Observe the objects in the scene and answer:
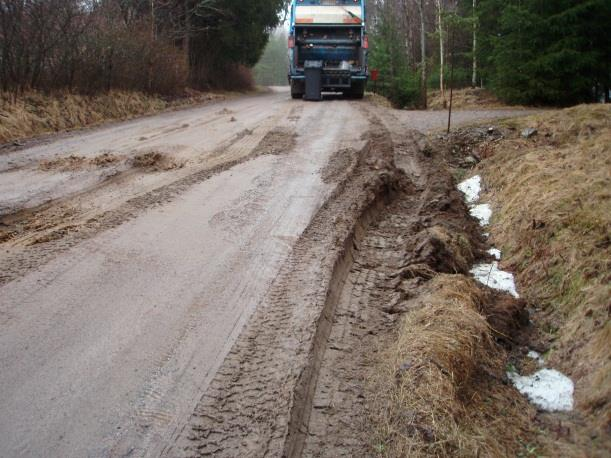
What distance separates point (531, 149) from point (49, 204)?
6709 millimetres

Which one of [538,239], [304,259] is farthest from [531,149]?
[304,259]

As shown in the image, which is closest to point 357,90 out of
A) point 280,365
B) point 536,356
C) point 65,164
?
point 65,164

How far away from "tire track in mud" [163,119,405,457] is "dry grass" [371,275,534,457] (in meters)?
0.49

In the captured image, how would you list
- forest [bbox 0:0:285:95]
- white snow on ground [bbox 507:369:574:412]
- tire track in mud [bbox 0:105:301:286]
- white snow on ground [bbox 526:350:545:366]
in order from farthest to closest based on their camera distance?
forest [bbox 0:0:285:95]
tire track in mud [bbox 0:105:301:286]
white snow on ground [bbox 526:350:545:366]
white snow on ground [bbox 507:369:574:412]

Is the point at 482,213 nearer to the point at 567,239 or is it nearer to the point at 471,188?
the point at 471,188

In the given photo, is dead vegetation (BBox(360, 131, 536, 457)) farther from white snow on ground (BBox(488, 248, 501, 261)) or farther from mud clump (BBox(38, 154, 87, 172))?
mud clump (BBox(38, 154, 87, 172))

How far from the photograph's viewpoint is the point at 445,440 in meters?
2.97

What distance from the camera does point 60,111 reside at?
44.3 feet

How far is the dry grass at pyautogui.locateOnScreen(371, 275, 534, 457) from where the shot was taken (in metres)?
3.01

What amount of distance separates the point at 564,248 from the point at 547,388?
1.80 metres

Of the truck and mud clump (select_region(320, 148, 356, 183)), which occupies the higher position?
the truck

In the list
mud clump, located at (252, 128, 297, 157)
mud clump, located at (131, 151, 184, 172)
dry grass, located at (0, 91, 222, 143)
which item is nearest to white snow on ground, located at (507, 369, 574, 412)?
mud clump, located at (131, 151, 184, 172)

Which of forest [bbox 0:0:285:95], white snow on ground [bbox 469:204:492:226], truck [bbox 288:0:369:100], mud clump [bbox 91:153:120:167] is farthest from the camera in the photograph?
truck [bbox 288:0:369:100]

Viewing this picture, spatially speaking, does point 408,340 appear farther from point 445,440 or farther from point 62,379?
point 62,379
